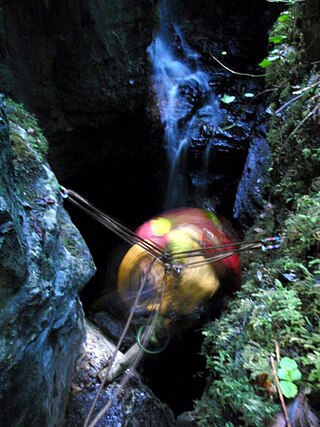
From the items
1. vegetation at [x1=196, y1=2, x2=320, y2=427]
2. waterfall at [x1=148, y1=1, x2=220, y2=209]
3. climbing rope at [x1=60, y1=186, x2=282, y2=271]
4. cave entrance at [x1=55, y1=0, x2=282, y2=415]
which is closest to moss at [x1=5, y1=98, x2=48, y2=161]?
climbing rope at [x1=60, y1=186, x2=282, y2=271]

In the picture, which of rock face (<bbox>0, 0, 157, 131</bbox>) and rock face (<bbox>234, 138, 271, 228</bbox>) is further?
rock face (<bbox>234, 138, 271, 228</bbox>)

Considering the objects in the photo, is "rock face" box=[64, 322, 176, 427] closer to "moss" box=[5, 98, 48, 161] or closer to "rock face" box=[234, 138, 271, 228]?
"moss" box=[5, 98, 48, 161]

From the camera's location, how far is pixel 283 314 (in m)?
1.80

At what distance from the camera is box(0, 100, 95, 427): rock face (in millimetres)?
1556

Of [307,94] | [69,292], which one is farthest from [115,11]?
[69,292]

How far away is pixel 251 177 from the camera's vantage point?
504 centimetres

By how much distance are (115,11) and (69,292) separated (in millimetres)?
3875

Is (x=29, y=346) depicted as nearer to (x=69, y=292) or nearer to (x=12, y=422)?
(x=12, y=422)

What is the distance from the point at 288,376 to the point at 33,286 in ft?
4.43

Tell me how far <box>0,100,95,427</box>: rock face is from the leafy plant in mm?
1298

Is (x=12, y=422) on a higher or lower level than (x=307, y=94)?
lower

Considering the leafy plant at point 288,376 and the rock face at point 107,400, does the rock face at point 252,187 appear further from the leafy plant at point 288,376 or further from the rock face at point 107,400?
the leafy plant at point 288,376

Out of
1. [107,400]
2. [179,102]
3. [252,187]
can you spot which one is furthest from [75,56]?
[107,400]

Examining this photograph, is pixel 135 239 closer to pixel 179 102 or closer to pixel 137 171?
pixel 137 171
